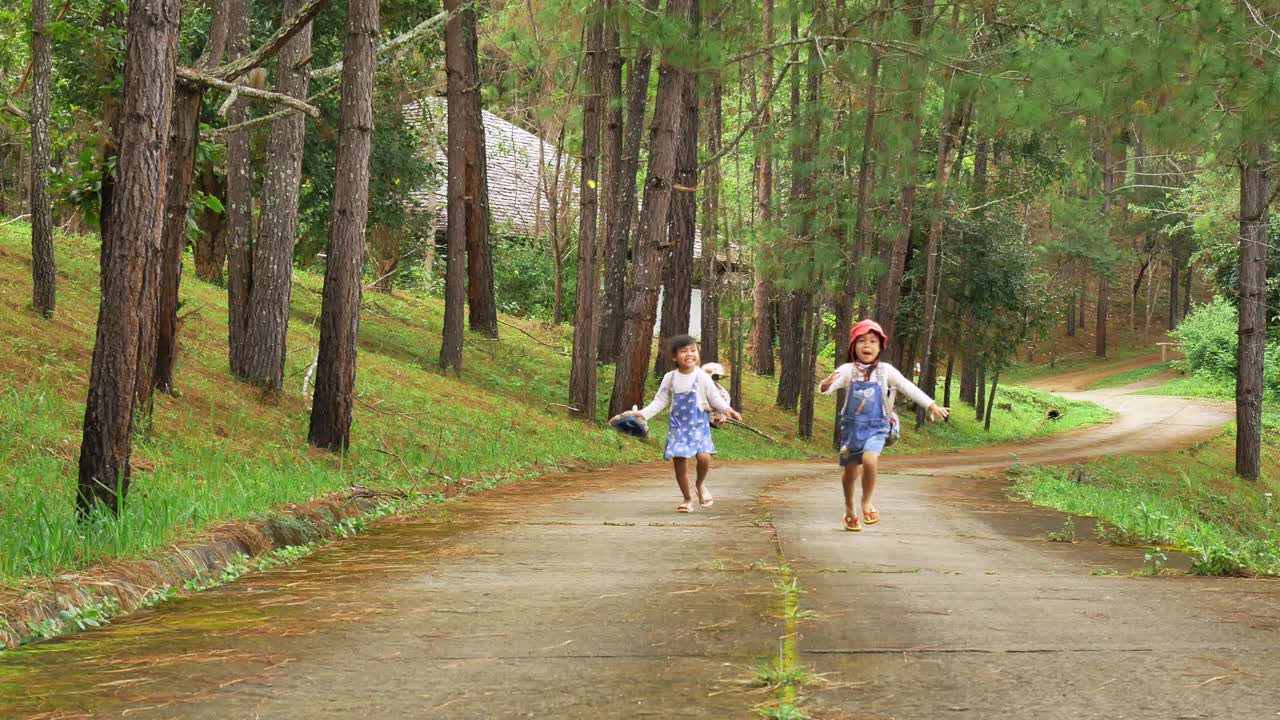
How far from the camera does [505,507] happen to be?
1151cm

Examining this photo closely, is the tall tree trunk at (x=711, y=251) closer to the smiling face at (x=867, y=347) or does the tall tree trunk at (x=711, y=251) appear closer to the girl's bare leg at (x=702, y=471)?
the girl's bare leg at (x=702, y=471)

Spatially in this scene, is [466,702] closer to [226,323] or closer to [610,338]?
[226,323]

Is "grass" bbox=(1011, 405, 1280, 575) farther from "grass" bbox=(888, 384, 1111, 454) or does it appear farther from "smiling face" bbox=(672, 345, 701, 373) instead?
"grass" bbox=(888, 384, 1111, 454)

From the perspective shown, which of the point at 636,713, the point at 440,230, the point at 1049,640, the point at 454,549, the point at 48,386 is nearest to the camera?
the point at 636,713

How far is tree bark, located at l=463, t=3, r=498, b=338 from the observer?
2828 cm

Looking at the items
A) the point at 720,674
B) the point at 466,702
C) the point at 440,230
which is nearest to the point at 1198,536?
the point at 720,674

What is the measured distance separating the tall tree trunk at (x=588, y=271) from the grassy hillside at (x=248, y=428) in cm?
63

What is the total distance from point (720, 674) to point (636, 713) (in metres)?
0.57

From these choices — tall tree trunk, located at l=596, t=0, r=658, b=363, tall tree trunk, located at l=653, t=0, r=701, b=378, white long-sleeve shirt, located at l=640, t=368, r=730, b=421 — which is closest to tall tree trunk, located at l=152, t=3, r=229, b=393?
white long-sleeve shirt, located at l=640, t=368, r=730, b=421

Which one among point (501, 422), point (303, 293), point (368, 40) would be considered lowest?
point (501, 422)

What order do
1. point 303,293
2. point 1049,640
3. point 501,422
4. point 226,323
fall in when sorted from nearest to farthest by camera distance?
1. point 1049,640
2. point 501,422
3. point 226,323
4. point 303,293

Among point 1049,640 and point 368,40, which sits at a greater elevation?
point 368,40

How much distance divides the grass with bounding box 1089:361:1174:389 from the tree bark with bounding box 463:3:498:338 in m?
41.0

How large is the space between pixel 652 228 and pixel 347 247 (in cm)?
866
